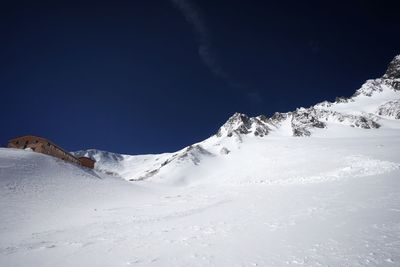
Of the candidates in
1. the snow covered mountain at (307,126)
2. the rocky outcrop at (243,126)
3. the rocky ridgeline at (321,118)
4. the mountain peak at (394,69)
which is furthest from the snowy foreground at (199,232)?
the mountain peak at (394,69)

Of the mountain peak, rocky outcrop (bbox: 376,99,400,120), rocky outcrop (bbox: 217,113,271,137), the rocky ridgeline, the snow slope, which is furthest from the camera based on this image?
the mountain peak

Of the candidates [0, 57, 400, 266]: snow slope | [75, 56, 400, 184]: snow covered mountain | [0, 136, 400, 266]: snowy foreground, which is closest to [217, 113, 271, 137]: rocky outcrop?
[75, 56, 400, 184]: snow covered mountain

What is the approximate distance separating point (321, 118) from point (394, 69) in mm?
83493

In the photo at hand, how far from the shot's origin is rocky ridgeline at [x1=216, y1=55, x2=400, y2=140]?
107 metres

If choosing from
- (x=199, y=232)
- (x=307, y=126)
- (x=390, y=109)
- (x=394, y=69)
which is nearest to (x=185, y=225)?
(x=199, y=232)

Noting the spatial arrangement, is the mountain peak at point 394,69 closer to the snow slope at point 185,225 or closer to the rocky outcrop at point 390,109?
the rocky outcrop at point 390,109

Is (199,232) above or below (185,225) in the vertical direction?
below

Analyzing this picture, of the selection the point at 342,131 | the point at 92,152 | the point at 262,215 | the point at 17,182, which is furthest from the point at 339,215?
the point at 92,152

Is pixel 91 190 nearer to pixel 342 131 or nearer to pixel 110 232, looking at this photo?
pixel 110 232

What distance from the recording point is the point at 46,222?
59.9ft

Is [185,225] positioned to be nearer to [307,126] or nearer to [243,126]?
[307,126]

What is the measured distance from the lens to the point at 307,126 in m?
111

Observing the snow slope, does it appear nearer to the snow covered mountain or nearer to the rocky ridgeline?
the snow covered mountain

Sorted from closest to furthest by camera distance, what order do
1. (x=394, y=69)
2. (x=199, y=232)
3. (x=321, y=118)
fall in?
1. (x=199, y=232)
2. (x=321, y=118)
3. (x=394, y=69)
